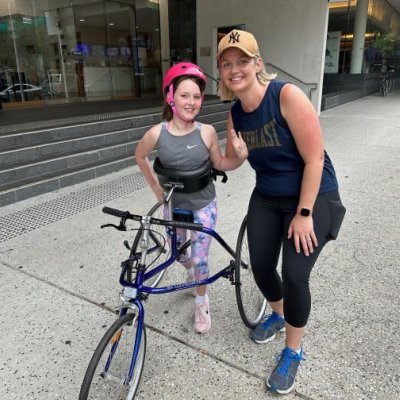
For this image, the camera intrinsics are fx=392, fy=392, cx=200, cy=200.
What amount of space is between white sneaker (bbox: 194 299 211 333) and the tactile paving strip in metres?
2.22

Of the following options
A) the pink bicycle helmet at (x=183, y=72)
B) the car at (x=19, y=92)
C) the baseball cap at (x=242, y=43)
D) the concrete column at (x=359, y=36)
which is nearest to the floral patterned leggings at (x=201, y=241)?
the pink bicycle helmet at (x=183, y=72)

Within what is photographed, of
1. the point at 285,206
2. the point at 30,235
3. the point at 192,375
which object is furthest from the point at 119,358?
the point at 30,235

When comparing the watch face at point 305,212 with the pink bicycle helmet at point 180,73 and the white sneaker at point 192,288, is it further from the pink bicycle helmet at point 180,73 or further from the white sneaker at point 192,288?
the white sneaker at point 192,288

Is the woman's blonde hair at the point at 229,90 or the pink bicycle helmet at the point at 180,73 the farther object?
the pink bicycle helmet at the point at 180,73

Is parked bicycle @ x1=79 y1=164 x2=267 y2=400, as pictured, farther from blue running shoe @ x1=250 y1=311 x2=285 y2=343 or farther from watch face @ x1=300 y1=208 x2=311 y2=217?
blue running shoe @ x1=250 y1=311 x2=285 y2=343

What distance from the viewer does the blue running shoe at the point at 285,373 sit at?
198 cm

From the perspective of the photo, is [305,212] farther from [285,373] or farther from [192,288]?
[192,288]

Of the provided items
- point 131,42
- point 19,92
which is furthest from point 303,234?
point 131,42

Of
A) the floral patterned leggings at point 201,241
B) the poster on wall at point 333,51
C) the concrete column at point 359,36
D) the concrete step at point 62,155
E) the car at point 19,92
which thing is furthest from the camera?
the poster on wall at point 333,51

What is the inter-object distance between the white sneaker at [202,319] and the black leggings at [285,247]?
1.45 ft

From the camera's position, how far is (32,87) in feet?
35.3

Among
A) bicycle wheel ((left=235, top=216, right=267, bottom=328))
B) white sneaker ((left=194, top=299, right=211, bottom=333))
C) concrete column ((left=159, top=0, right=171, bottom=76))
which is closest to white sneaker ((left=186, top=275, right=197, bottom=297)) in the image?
white sneaker ((left=194, top=299, right=211, bottom=333))

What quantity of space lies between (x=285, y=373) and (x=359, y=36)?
18.3 m

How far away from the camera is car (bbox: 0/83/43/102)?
1007 centimetres
